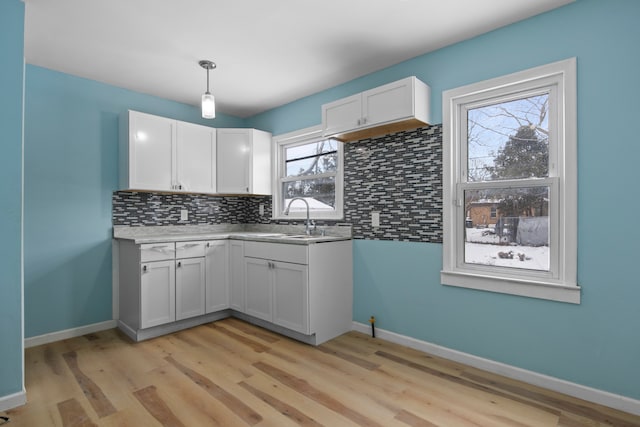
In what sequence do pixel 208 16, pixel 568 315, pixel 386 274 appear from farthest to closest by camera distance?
A: pixel 386 274 → pixel 208 16 → pixel 568 315

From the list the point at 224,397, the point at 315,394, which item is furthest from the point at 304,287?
the point at 224,397

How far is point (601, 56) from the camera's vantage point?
2.02 metres

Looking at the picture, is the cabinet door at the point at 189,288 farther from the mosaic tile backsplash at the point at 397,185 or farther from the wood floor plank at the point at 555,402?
the wood floor plank at the point at 555,402

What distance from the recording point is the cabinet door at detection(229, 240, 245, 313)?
355 cm

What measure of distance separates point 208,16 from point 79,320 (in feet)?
9.53

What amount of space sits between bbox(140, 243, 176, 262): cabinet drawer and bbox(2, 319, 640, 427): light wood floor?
0.75m

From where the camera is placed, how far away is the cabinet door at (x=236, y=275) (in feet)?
11.7

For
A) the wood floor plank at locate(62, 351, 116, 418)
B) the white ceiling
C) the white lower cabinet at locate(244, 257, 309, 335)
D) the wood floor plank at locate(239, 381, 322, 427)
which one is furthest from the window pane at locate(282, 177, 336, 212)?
the wood floor plank at locate(62, 351, 116, 418)

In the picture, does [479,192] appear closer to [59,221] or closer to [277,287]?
[277,287]

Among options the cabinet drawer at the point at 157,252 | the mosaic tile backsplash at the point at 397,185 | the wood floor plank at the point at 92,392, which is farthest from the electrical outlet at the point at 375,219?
the wood floor plank at the point at 92,392

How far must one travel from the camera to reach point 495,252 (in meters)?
2.48

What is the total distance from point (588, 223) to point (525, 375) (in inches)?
41.7

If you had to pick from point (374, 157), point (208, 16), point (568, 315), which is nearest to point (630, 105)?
point (568, 315)

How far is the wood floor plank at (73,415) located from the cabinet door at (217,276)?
58.9 inches
